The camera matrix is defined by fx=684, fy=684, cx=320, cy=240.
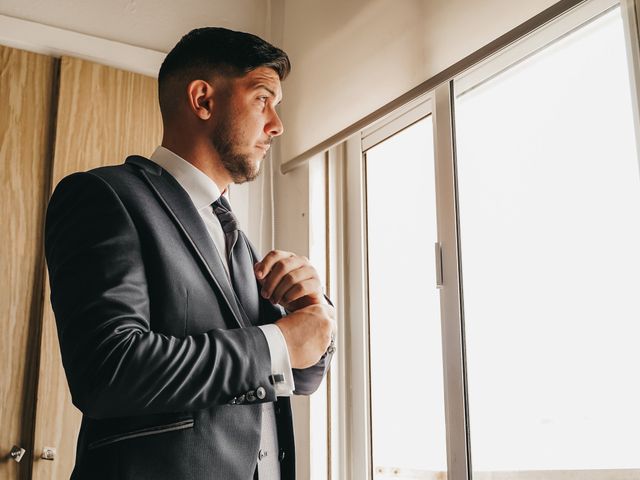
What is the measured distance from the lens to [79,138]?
1989mm

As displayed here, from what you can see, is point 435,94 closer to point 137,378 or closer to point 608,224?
point 608,224

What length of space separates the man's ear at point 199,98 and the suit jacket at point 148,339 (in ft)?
0.80

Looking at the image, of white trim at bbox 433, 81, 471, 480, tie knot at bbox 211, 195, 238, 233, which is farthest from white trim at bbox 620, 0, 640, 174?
tie knot at bbox 211, 195, 238, 233

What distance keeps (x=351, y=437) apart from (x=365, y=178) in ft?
2.48

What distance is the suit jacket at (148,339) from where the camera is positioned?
0.82 m

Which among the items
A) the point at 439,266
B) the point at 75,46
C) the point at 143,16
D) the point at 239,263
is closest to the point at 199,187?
the point at 239,263

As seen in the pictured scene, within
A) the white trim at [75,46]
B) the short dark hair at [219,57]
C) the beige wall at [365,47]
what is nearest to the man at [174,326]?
the short dark hair at [219,57]

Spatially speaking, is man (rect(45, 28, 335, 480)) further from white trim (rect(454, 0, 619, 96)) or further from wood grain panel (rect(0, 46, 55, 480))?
wood grain panel (rect(0, 46, 55, 480))

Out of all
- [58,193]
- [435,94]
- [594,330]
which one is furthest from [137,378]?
[435,94]

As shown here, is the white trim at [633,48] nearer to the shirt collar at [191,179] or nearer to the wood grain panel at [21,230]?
the shirt collar at [191,179]

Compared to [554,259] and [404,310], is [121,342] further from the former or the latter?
[404,310]

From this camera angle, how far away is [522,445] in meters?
1.37

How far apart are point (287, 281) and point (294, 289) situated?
2 cm

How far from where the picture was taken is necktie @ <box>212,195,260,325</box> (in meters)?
1.09
